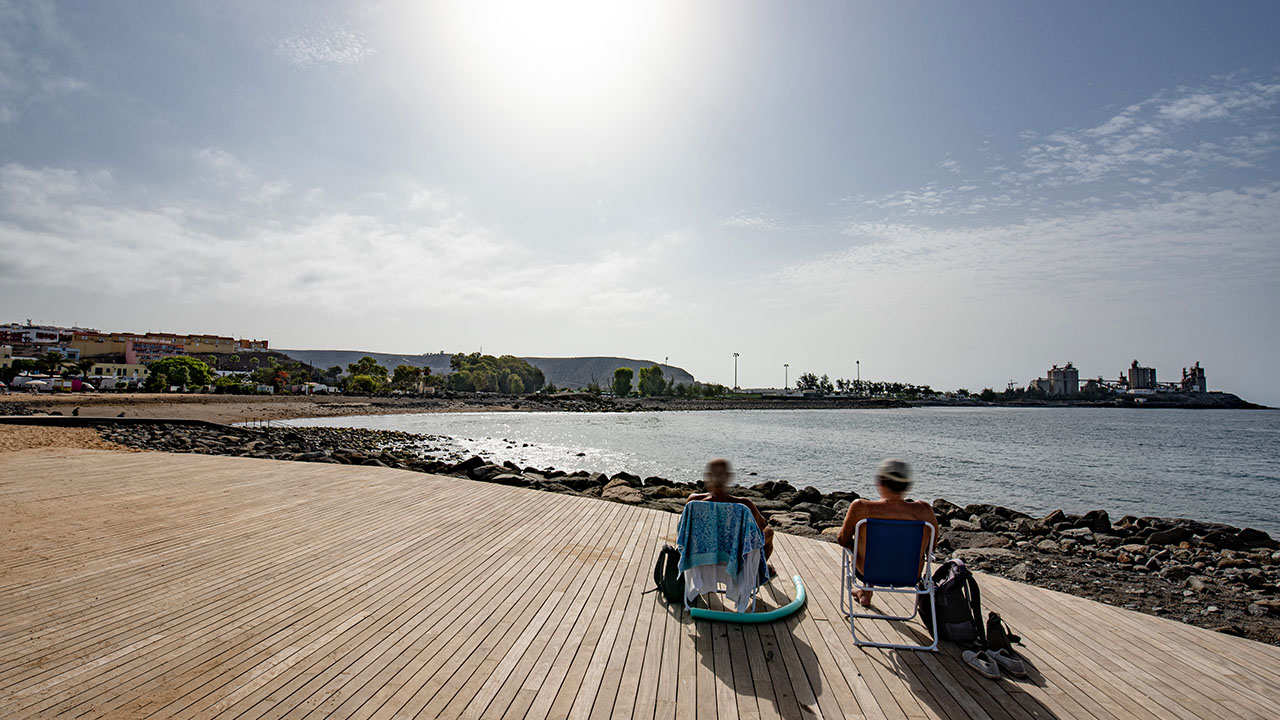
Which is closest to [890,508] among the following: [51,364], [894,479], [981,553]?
[894,479]

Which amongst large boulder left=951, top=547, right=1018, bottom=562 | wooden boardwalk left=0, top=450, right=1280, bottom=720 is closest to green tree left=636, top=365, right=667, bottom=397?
large boulder left=951, top=547, right=1018, bottom=562

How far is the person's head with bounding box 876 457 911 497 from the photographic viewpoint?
14.0ft

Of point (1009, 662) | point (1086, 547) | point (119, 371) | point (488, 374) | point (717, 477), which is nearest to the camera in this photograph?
point (1009, 662)

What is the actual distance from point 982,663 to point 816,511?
27.4ft

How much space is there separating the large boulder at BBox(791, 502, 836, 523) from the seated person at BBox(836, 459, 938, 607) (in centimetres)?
751

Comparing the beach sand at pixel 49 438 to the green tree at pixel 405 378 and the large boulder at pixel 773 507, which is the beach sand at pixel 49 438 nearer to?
the large boulder at pixel 773 507

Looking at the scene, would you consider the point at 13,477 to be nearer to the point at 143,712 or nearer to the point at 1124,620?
the point at 143,712

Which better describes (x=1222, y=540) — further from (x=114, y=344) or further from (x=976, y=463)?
(x=114, y=344)

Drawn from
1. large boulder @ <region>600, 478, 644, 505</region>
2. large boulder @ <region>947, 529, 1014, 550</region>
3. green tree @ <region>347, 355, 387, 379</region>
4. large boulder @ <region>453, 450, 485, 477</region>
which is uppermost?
green tree @ <region>347, 355, 387, 379</region>

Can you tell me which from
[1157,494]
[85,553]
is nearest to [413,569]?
[85,553]

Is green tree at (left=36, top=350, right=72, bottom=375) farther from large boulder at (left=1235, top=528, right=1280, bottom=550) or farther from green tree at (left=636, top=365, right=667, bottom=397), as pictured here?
large boulder at (left=1235, top=528, right=1280, bottom=550)

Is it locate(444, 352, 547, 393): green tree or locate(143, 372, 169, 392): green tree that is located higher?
locate(444, 352, 547, 393): green tree

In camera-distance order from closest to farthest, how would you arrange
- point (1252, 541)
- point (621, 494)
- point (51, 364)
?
point (1252, 541)
point (621, 494)
point (51, 364)

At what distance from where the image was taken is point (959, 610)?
13.6ft
